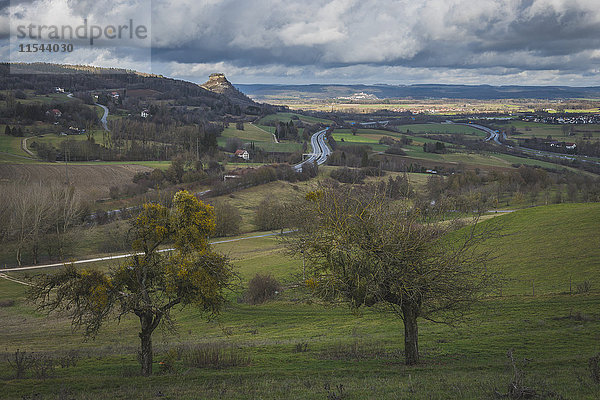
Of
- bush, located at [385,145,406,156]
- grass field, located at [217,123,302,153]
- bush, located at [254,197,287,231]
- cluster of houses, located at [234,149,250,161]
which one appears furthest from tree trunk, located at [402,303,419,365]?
bush, located at [385,145,406,156]

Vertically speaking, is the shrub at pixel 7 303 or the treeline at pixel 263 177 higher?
the treeline at pixel 263 177

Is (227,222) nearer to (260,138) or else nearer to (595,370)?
(595,370)

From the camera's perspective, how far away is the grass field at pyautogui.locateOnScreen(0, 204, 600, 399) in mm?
13893

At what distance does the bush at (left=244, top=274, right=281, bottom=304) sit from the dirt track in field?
197ft

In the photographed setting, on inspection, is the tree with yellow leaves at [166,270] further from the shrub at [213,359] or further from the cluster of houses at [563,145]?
the cluster of houses at [563,145]

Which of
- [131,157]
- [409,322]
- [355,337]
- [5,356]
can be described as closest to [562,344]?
[409,322]

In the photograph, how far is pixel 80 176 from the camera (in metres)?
96.1

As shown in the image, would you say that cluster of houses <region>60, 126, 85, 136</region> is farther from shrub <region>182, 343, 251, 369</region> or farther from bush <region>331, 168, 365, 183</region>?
shrub <region>182, 343, 251, 369</region>

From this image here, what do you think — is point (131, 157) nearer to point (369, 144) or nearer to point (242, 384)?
point (369, 144)

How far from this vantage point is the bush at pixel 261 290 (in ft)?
122

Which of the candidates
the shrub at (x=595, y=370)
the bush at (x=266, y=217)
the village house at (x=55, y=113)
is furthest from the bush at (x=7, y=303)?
the village house at (x=55, y=113)

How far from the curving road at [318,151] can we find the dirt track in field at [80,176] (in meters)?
45.8

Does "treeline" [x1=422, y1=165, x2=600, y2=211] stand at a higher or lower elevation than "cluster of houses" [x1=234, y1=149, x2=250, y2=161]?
lower

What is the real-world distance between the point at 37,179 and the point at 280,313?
2932 inches
